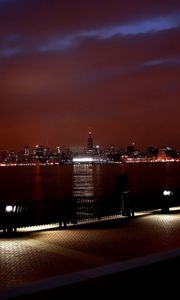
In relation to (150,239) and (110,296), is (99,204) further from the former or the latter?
(110,296)

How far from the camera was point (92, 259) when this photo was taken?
566 inches

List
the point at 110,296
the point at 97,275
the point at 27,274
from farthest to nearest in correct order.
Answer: the point at 27,274 → the point at 97,275 → the point at 110,296

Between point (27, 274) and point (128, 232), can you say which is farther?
point (128, 232)

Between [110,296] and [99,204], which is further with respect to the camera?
[99,204]

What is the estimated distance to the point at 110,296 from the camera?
1034 cm

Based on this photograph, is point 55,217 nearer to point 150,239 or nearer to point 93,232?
point 93,232

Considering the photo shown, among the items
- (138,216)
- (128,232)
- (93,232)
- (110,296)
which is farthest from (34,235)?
(110,296)

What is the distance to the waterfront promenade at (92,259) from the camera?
10789 millimetres

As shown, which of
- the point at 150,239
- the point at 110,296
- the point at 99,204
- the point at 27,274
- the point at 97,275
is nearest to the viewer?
the point at 110,296

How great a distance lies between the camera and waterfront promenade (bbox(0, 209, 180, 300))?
425 inches

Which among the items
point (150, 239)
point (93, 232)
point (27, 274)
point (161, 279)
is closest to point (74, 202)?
point (93, 232)

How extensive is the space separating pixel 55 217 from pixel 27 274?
28.1 ft

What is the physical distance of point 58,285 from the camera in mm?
10734

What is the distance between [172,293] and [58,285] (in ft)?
7.67
